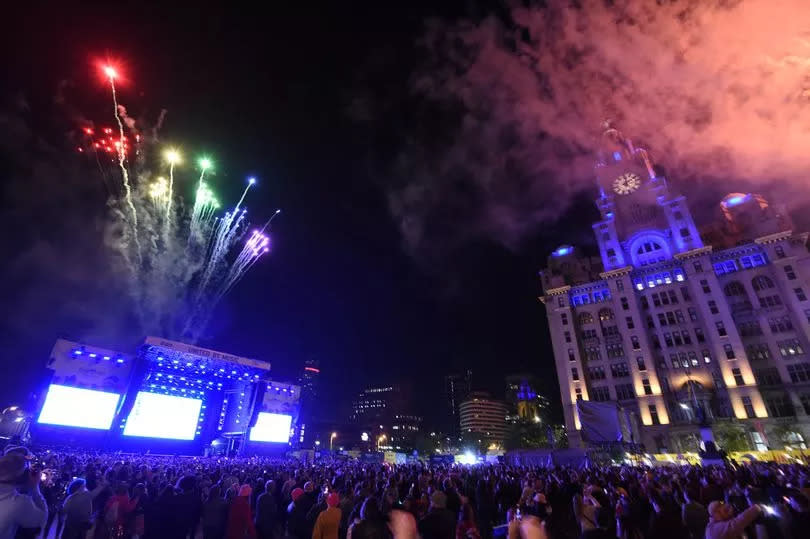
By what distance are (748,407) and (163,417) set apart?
68.3 m

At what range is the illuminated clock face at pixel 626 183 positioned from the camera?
6450 centimetres

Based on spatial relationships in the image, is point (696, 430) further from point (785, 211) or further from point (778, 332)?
point (785, 211)

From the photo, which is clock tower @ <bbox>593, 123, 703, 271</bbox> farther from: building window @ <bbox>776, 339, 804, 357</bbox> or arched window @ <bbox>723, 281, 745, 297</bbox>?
building window @ <bbox>776, 339, 804, 357</bbox>

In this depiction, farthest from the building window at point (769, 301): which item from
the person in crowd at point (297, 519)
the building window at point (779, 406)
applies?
the person in crowd at point (297, 519)

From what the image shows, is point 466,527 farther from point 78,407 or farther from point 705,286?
point 705,286

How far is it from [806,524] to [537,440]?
73910 millimetres

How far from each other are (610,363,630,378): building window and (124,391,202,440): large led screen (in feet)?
185

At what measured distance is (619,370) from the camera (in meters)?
54.5

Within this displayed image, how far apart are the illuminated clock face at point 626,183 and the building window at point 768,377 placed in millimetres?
32347

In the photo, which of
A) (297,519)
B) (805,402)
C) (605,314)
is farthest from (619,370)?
(297,519)

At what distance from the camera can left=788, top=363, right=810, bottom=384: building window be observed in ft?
144

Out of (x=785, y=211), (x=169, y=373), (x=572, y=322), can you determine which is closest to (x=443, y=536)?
(x=169, y=373)

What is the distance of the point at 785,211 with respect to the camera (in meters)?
52.1

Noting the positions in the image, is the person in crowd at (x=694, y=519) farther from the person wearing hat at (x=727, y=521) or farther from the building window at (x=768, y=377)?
the building window at (x=768, y=377)
